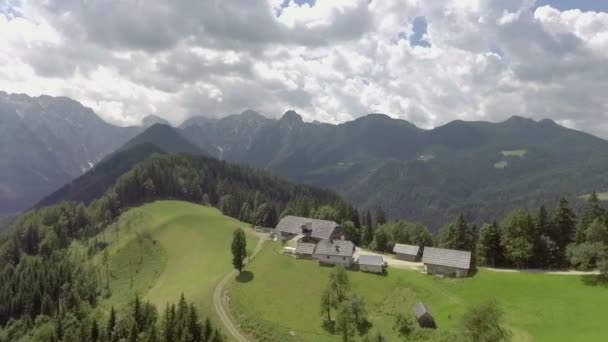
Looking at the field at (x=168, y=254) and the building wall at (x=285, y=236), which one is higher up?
the building wall at (x=285, y=236)

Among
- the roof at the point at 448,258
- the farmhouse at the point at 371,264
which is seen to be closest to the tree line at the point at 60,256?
the farmhouse at the point at 371,264

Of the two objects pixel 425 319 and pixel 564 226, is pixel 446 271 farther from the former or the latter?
pixel 564 226

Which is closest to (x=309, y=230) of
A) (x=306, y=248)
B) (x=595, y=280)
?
(x=306, y=248)

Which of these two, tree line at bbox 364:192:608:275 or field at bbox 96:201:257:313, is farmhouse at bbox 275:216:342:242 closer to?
field at bbox 96:201:257:313

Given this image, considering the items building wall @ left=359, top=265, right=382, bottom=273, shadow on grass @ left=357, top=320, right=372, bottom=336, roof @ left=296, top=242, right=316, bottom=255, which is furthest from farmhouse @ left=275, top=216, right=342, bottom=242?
shadow on grass @ left=357, top=320, right=372, bottom=336

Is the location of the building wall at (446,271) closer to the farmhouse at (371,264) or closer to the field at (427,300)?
the field at (427,300)

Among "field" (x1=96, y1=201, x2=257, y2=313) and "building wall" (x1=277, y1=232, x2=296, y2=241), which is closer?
"field" (x1=96, y1=201, x2=257, y2=313)
